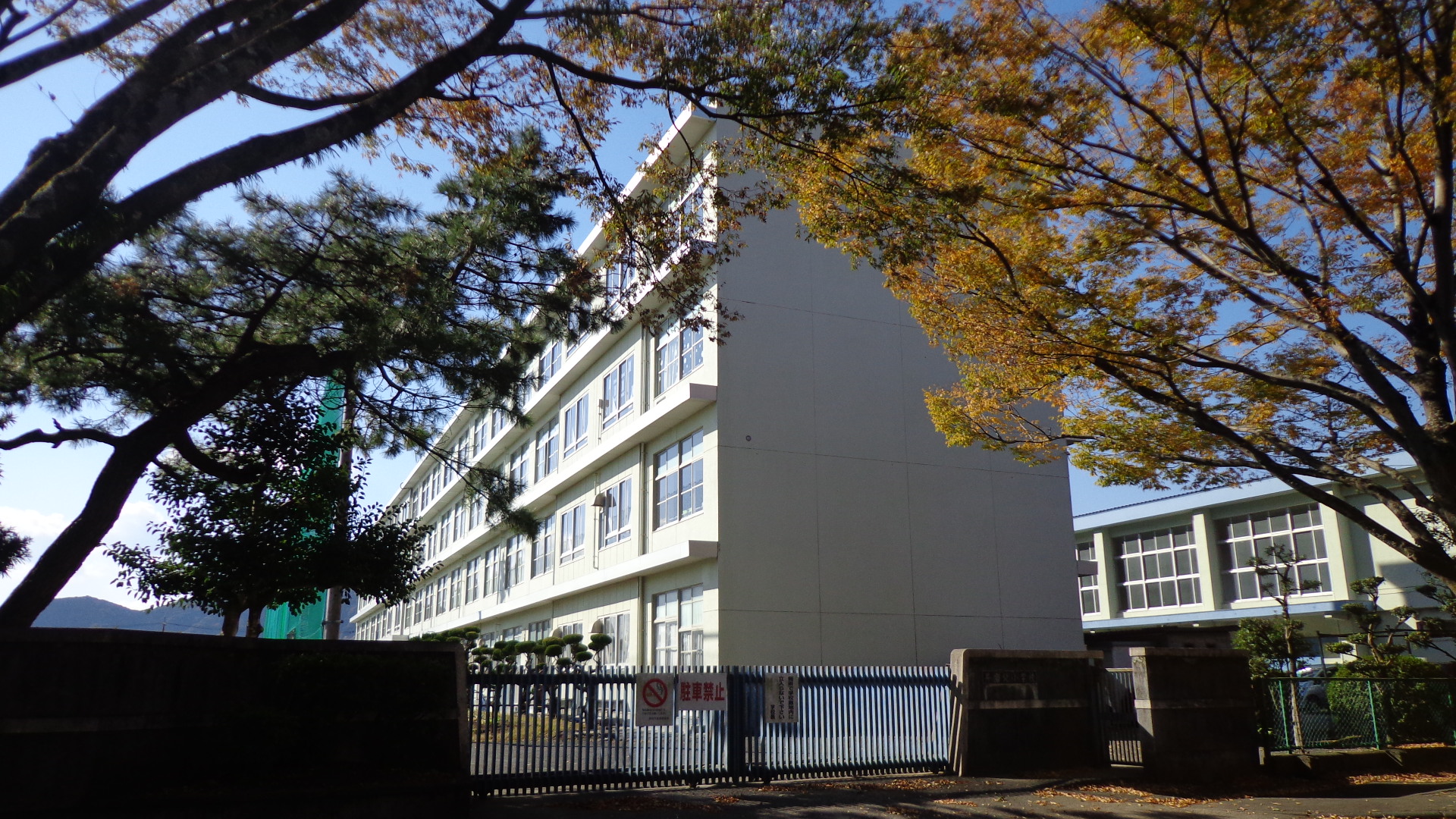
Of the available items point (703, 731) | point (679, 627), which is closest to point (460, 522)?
point (679, 627)

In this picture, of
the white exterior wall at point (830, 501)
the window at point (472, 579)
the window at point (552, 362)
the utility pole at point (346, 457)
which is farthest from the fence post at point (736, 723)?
the window at point (472, 579)

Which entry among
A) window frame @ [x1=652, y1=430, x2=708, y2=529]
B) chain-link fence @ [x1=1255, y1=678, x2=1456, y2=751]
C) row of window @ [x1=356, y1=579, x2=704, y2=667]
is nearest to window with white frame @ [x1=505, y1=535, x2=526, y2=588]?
row of window @ [x1=356, y1=579, x2=704, y2=667]

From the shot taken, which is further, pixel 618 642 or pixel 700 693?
pixel 618 642

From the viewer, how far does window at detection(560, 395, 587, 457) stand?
93.9 feet

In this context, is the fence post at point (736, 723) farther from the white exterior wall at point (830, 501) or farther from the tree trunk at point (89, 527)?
the tree trunk at point (89, 527)

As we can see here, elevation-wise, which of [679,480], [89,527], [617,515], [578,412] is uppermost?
[578,412]

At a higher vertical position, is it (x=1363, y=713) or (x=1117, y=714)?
(x=1117, y=714)

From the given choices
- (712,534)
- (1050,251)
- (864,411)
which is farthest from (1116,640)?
(1050,251)

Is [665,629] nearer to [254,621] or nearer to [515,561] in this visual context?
[254,621]

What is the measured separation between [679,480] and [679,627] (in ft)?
9.92

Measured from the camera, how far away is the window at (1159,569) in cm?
3569

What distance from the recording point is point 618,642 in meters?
24.1

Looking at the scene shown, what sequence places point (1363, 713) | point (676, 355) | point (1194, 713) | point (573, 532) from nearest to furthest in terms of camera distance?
point (1194, 713), point (1363, 713), point (676, 355), point (573, 532)

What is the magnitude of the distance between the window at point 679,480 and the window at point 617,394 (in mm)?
2577
